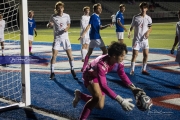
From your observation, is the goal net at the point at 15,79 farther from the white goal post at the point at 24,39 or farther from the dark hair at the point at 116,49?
the dark hair at the point at 116,49

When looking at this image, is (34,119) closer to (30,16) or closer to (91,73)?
(91,73)

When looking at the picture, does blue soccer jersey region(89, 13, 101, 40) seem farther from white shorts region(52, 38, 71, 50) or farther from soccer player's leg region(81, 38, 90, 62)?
soccer player's leg region(81, 38, 90, 62)

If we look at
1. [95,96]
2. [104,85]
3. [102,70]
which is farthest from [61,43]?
[104,85]

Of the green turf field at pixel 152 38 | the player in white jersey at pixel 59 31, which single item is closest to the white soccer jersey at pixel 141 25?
the player in white jersey at pixel 59 31

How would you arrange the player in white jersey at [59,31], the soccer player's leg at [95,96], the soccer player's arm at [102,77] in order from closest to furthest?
the soccer player's arm at [102,77]
the soccer player's leg at [95,96]
the player in white jersey at [59,31]

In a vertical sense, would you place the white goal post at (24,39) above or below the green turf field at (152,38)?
above

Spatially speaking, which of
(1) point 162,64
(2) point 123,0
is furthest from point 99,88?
(2) point 123,0

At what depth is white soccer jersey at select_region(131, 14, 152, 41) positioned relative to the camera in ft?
29.6

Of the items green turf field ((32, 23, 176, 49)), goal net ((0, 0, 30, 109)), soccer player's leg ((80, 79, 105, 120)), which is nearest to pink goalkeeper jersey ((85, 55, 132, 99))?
soccer player's leg ((80, 79, 105, 120))

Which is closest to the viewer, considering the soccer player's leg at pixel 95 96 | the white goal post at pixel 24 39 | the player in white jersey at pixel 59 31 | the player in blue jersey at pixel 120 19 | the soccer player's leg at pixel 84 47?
the soccer player's leg at pixel 95 96

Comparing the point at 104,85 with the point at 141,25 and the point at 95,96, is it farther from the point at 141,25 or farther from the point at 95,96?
the point at 141,25

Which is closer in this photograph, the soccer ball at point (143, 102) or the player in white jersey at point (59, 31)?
the soccer ball at point (143, 102)

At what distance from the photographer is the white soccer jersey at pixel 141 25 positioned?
9.02 m

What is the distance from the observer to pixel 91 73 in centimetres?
471
